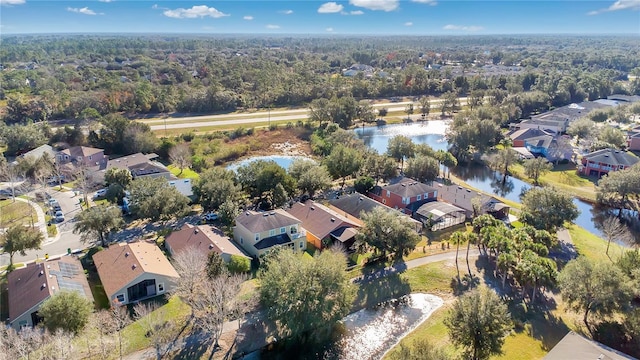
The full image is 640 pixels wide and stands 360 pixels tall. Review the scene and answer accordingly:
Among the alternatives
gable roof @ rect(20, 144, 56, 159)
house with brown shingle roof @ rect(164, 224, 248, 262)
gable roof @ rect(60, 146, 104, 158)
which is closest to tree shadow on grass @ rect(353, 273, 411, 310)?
house with brown shingle roof @ rect(164, 224, 248, 262)

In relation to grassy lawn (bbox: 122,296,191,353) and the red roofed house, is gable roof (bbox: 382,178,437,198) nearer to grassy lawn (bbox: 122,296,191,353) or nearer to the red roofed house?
the red roofed house

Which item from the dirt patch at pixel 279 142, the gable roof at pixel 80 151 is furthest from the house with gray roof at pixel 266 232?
the gable roof at pixel 80 151

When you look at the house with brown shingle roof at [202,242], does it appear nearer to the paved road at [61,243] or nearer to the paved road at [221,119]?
the paved road at [61,243]

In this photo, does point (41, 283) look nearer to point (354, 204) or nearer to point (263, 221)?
point (263, 221)

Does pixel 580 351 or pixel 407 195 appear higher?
pixel 407 195

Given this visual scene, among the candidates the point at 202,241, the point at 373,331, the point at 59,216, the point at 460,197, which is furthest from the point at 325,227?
the point at 59,216

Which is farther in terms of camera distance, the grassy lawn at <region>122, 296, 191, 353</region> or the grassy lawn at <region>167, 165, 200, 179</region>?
the grassy lawn at <region>167, 165, 200, 179</region>

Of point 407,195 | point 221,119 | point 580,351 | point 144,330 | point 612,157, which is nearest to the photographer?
point 580,351
